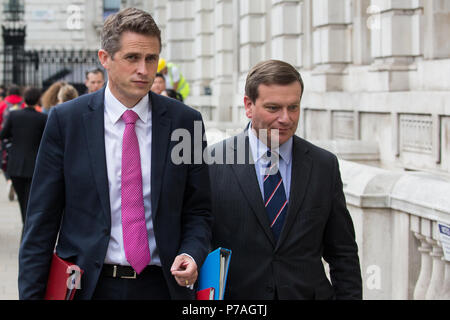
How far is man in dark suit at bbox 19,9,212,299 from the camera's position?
3490mm

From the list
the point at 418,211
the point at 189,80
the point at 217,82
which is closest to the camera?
the point at 418,211

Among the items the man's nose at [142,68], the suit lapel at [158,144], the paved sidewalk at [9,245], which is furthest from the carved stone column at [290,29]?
the man's nose at [142,68]

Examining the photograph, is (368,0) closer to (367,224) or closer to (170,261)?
(367,224)

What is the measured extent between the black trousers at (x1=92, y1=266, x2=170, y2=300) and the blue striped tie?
1.86ft

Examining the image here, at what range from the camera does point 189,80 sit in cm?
2792

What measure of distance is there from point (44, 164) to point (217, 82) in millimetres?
19723

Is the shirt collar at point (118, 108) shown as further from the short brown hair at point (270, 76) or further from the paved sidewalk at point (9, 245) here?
the paved sidewalk at point (9, 245)

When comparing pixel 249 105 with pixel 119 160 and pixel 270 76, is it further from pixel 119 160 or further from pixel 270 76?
pixel 119 160

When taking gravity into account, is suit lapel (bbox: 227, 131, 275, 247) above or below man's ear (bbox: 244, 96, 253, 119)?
below

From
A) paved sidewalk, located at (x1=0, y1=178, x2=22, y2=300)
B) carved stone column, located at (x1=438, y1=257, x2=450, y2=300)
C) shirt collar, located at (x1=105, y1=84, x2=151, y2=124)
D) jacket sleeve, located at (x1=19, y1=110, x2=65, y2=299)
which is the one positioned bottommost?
paved sidewalk, located at (x1=0, y1=178, x2=22, y2=300)

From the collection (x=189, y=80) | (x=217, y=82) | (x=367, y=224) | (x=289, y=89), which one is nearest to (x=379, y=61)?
(x=367, y=224)

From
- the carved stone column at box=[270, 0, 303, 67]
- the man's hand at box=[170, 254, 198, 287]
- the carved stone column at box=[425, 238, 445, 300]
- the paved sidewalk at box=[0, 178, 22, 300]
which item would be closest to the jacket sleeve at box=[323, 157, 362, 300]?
the man's hand at box=[170, 254, 198, 287]

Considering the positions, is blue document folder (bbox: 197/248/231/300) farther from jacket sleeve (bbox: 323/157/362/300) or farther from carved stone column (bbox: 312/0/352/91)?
carved stone column (bbox: 312/0/352/91)

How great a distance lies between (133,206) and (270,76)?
797 millimetres
